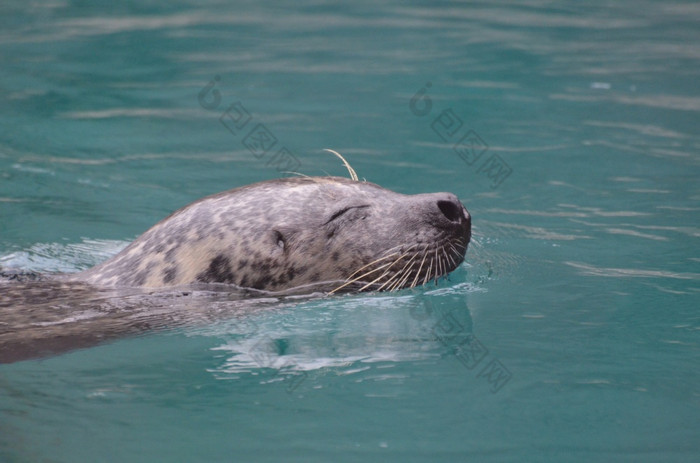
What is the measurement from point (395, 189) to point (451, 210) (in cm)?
279

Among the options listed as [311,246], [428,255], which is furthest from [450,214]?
[311,246]

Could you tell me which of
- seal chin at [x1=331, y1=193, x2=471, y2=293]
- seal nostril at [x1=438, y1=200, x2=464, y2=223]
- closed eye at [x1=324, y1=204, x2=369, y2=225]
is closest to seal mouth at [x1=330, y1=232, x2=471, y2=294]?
seal chin at [x1=331, y1=193, x2=471, y2=293]

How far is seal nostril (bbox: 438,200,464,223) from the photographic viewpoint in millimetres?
4766

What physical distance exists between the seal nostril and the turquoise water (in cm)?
48

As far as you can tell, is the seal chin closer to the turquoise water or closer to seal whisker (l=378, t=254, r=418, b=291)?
seal whisker (l=378, t=254, r=418, b=291)

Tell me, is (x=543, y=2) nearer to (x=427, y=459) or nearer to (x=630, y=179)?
(x=630, y=179)

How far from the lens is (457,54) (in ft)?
37.0

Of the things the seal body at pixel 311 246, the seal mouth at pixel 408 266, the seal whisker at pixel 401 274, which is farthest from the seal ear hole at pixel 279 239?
the seal whisker at pixel 401 274

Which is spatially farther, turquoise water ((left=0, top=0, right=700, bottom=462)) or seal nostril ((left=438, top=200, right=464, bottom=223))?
seal nostril ((left=438, top=200, right=464, bottom=223))

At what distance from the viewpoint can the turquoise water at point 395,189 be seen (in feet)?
12.0

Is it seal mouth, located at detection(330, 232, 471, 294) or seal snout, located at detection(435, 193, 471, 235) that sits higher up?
seal snout, located at detection(435, 193, 471, 235)

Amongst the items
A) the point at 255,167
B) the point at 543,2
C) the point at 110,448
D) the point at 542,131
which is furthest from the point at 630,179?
the point at 543,2

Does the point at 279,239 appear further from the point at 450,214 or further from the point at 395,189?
the point at 395,189

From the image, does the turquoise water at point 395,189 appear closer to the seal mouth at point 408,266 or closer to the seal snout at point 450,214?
the seal mouth at point 408,266
